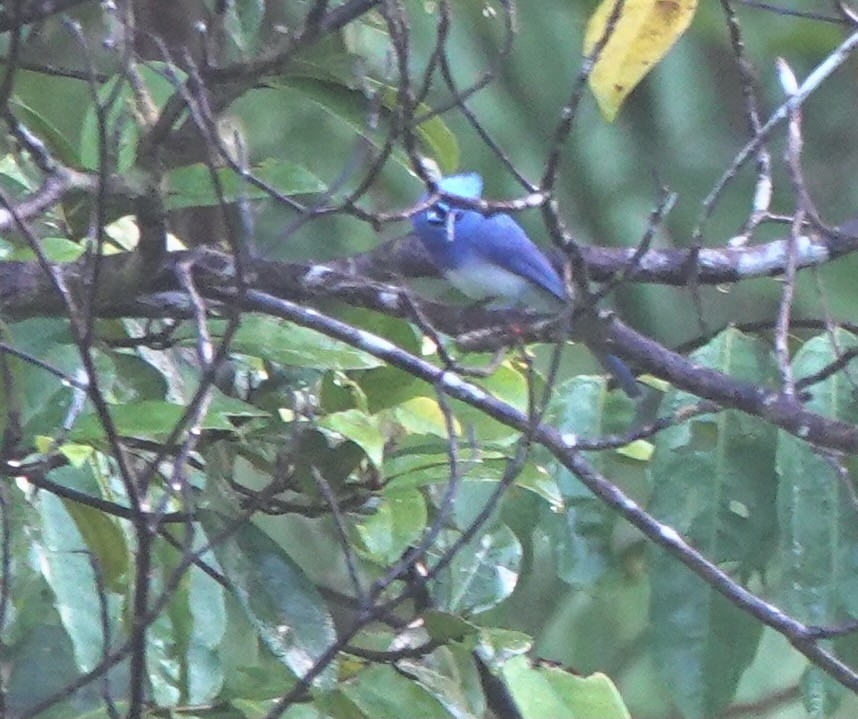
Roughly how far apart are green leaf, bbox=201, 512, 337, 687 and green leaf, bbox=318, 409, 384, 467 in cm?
14

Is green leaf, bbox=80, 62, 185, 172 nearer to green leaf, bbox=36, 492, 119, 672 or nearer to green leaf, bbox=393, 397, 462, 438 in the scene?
green leaf, bbox=36, 492, 119, 672

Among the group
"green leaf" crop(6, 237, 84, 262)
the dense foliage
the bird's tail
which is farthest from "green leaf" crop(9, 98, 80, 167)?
the bird's tail

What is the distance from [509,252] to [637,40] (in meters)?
1.06

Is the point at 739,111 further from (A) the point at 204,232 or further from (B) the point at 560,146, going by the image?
(B) the point at 560,146

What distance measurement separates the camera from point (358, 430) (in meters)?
1.43

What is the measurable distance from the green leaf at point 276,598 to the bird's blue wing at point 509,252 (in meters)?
1.05

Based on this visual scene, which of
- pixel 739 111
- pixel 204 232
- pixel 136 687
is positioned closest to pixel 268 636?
pixel 136 687

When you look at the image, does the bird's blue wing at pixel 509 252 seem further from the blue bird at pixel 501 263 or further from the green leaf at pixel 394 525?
the green leaf at pixel 394 525

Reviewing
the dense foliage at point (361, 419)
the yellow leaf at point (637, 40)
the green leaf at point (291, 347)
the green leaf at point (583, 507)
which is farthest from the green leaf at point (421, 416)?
the yellow leaf at point (637, 40)

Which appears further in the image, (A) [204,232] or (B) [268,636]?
(A) [204,232]

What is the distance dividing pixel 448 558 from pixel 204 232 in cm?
128

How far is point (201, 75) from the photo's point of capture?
4.30 ft

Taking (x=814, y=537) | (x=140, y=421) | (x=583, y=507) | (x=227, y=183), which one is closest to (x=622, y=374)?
(x=583, y=507)

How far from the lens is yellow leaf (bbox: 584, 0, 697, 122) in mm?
1438
